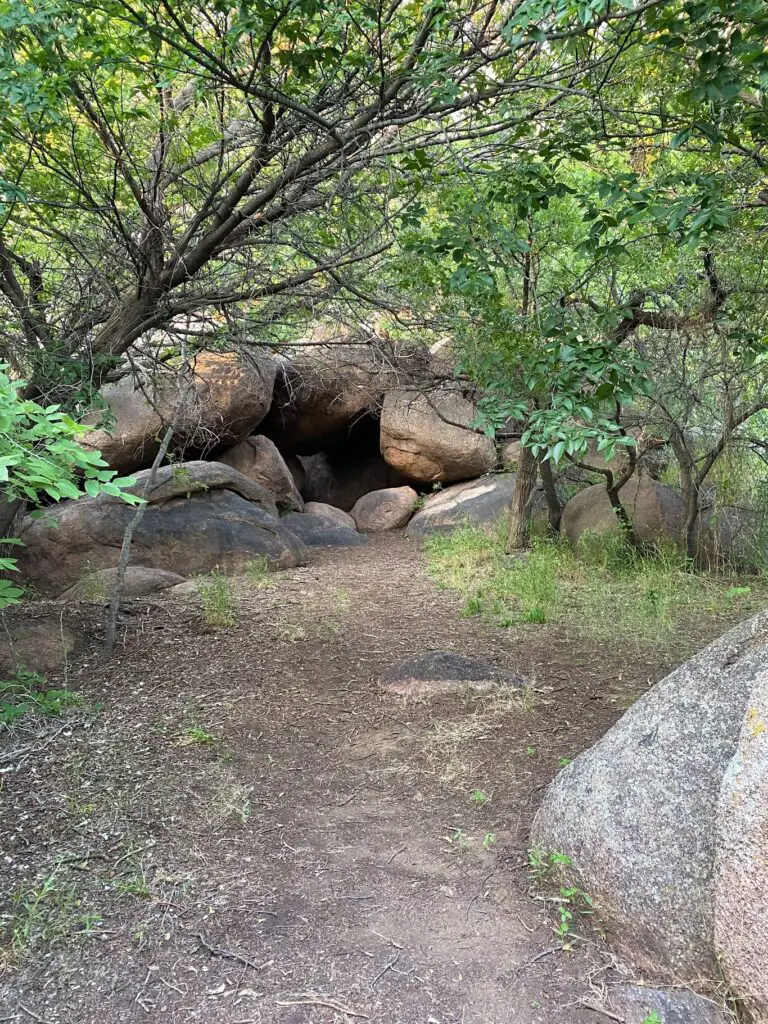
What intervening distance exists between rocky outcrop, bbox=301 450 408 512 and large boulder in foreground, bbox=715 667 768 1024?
12.3 metres

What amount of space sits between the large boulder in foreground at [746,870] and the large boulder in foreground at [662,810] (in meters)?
0.09

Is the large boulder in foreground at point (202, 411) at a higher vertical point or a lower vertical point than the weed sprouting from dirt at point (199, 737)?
higher

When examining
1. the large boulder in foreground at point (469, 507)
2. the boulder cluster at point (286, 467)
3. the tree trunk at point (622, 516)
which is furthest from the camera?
the large boulder in foreground at point (469, 507)

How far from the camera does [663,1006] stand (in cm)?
217

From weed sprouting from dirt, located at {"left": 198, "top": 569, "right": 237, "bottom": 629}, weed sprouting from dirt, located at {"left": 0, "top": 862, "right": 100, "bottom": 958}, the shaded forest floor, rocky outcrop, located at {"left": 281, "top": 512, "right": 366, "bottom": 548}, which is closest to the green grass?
the shaded forest floor

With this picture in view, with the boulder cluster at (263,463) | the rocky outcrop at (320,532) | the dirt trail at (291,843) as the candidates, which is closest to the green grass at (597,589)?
the dirt trail at (291,843)

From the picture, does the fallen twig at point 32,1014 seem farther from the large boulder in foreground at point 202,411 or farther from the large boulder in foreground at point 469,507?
the large boulder in foreground at point 469,507

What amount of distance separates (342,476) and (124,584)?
8463 mm

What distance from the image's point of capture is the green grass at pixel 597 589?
5894 mm

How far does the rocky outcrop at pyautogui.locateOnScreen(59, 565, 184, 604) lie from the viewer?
6457 mm

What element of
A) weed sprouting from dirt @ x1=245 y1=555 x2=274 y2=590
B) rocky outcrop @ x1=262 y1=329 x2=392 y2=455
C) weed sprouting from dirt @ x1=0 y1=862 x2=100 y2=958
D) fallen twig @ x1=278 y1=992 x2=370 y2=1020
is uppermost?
rocky outcrop @ x1=262 y1=329 x2=392 y2=455

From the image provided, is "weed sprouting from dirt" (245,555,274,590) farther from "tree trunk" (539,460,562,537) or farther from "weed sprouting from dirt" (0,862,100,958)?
"weed sprouting from dirt" (0,862,100,958)

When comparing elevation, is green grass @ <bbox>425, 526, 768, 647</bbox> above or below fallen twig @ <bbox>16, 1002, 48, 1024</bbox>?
below

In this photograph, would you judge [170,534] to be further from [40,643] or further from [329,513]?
[329,513]
